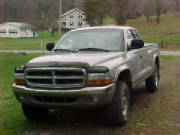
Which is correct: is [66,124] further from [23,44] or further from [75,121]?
[23,44]

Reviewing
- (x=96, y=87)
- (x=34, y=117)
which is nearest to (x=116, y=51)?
(x=96, y=87)

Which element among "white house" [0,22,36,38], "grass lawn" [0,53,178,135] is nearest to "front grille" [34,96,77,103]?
"grass lawn" [0,53,178,135]

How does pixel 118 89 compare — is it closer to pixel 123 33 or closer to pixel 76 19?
pixel 123 33

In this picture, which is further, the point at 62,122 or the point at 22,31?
the point at 22,31

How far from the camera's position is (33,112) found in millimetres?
5516

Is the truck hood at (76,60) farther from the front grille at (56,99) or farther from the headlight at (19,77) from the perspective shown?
the front grille at (56,99)

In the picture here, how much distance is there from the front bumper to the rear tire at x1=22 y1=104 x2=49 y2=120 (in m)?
0.50

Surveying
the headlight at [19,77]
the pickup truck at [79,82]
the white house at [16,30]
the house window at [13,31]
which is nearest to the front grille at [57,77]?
the pickup truck at [79,82]

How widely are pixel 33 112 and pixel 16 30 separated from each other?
76.3 meters

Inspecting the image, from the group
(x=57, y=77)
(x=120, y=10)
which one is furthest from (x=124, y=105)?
(x=120, y=10)

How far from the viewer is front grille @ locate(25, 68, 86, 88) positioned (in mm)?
4660

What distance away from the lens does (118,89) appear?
5.04m

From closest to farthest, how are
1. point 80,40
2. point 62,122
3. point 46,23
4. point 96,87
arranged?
1. point 96,87
2. point 62,122
3. point 80,40
4. point 46,23

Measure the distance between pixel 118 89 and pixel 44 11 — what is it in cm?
8546
